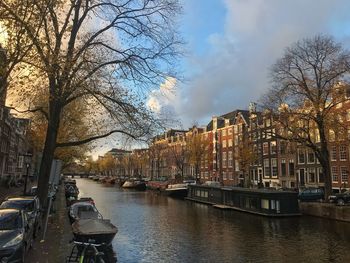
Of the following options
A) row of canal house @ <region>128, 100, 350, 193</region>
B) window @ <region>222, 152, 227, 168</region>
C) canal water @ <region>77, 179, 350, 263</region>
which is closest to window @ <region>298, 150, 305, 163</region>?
row of canal house @ <region>128, 100, 350, 193</region>

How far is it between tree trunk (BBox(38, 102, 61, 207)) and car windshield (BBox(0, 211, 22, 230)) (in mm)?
9081

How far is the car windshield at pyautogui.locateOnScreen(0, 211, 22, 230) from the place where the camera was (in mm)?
13959

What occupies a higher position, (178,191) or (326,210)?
(178,191)

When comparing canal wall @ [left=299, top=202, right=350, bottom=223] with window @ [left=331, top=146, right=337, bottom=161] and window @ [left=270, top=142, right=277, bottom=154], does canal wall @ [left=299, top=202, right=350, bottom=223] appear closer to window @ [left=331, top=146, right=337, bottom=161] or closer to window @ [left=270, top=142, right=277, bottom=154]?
window @ [left=331, top=146, right=337, bottom=161]

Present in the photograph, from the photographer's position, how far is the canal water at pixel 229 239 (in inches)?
841

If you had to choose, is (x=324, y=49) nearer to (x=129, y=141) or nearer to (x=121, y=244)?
(x=129, y=141)

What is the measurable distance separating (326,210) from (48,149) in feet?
88.0

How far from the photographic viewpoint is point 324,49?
128ft

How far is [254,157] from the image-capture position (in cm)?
7519

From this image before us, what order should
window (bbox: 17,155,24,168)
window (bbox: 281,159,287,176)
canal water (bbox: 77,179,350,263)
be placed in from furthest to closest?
window (bbox: 17,155,24,168)
window (bbox: 281,159,287,176)
canal water (bbox: 77,179,350,263)

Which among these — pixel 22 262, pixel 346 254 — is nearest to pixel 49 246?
pixel 22 262

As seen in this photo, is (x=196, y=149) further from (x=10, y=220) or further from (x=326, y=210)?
(x=10, y=220)

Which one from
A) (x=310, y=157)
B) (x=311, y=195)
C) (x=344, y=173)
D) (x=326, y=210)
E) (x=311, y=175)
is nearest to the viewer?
(x=326, y=210)

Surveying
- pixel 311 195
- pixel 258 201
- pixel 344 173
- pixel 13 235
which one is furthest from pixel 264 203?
pixel 13 235
